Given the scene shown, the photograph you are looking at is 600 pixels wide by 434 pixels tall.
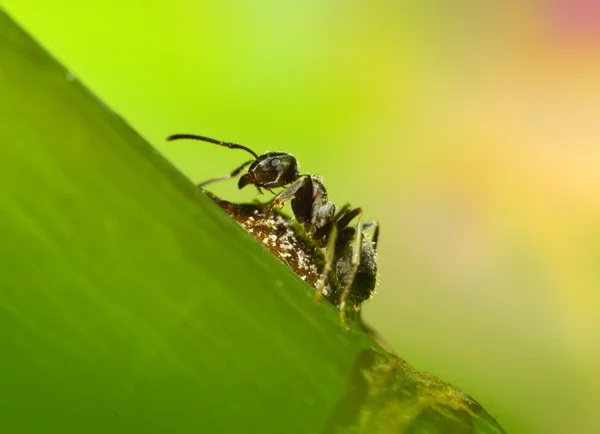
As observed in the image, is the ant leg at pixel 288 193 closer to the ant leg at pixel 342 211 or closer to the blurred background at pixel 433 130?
the ant leg at pixel 342 211

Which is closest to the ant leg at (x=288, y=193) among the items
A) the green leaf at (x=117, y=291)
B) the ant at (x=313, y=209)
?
the ant at (x=313, y=209)

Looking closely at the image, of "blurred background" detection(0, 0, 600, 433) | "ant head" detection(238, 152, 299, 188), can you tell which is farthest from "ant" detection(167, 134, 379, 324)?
"blurred background" detection(0, 0, 600, 433)

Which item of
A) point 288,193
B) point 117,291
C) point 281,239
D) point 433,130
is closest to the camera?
point 117,291

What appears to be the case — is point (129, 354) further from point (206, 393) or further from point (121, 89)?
point (121, 89)

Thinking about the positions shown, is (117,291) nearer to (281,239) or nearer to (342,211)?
(281,239)

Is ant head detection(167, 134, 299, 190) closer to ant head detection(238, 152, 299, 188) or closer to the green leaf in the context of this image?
ant head detection(238, 152, 299, 188)

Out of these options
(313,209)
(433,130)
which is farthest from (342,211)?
(433,130)
